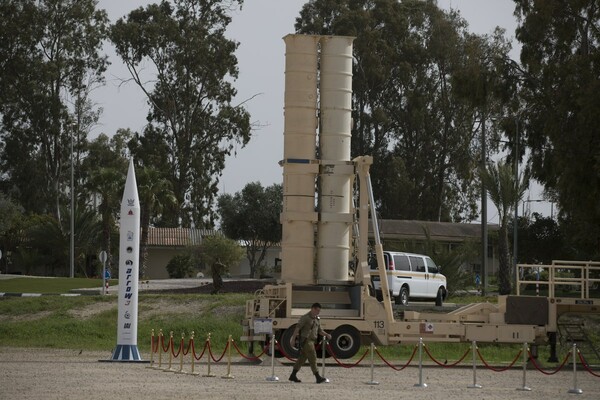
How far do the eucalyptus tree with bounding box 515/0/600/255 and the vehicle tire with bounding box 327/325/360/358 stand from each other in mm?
12493

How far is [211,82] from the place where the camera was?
80750mm

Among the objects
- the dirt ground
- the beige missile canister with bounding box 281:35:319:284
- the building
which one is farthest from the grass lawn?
the dirt ground

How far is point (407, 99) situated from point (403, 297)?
43.2 m

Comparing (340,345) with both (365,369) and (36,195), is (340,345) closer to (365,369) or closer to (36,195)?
(365,369)

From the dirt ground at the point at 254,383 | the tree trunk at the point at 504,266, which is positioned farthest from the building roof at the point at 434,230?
the dirt ground at the point at 254,383

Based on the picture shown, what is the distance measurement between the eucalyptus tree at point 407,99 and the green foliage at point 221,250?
13.4 m

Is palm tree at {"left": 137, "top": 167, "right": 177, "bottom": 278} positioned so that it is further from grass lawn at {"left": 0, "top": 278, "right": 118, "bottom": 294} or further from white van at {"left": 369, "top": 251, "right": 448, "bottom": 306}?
white van at {"left": 369, "top": 251, "right": 448, "bottom": 306}

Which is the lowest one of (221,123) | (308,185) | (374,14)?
(308,185)

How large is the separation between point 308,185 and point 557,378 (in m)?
8.02

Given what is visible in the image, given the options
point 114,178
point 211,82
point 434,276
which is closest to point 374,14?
point 211,82

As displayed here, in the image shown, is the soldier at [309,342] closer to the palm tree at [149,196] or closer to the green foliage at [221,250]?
the palm tree at [149,196]

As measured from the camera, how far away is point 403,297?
39.4 metres

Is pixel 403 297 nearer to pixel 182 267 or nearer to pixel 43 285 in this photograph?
pixel 43 285

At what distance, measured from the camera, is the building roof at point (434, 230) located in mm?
73438
